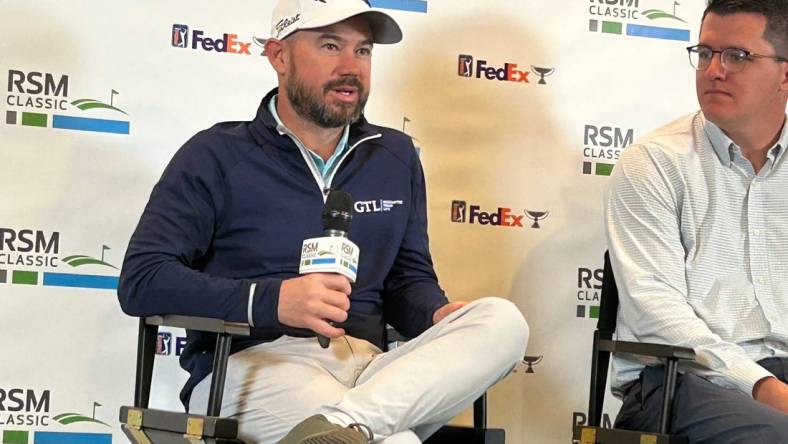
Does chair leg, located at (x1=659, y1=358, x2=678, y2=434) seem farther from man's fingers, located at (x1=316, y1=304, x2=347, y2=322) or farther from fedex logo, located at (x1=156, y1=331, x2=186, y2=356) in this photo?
fedex logo, located at (x1=156, y1=331, x2=186, y2=356)

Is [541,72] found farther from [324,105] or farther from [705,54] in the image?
[324,105]

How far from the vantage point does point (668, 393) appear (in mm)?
2385

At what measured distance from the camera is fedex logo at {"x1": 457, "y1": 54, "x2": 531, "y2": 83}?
11.3 ft

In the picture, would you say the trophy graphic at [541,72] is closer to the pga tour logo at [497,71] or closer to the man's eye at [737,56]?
the pga tour logo at [497,71]

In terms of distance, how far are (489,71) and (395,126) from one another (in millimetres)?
366

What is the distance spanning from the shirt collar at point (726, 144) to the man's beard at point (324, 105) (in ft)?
2.97

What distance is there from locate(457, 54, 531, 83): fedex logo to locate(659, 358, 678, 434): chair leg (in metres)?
1.35

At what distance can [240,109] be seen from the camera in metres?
3.26

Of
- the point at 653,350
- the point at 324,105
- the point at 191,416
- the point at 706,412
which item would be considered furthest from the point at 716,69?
the point at 191,416

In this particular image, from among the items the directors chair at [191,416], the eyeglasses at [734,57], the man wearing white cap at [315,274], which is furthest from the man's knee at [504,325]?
the eyeglasses at [734,57]

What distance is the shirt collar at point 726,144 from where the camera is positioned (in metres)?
2.76

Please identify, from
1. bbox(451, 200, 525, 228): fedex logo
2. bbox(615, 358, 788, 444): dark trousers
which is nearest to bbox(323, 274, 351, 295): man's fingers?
bbox(615, 358, 788, 444): dark trousers

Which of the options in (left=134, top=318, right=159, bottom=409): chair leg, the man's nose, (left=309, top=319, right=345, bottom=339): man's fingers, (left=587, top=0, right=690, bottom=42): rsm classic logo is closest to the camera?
(left=309, top=319, right=345, bottom=339): man's fingers

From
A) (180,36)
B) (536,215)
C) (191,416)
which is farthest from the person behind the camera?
(536,215)
